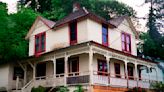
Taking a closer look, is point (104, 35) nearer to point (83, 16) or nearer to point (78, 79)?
point (83, 16)

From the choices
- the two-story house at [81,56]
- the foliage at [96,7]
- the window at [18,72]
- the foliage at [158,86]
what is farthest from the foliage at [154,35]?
the window at [18,72]

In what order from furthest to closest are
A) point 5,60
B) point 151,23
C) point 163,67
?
point 151,23
point 163,67
point 5,60

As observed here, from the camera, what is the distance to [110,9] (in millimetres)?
47625

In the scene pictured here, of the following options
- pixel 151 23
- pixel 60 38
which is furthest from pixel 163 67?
pixel 60 38

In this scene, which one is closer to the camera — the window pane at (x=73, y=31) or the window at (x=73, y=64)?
the window at (x=73, y=64)

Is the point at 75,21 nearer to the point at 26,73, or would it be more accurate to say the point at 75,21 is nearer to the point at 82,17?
the point at 82,17

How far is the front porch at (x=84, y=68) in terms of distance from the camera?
71.7 feet

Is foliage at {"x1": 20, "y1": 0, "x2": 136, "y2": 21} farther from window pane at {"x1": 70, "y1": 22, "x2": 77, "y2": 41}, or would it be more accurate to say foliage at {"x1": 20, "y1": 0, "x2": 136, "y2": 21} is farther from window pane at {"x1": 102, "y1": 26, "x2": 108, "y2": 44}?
window pane at {"x1": 70, "y1": 22, "x2": 77, "y2": 41}

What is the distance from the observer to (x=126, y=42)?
1182 inches

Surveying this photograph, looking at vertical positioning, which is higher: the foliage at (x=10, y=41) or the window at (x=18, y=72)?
the foliage at (x=10, y=41)

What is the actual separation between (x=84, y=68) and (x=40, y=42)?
7310 mm

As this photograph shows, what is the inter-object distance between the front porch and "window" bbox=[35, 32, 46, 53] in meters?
1.71

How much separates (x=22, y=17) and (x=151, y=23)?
22.6 m

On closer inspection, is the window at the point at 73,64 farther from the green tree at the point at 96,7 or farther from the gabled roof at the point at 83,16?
the green tree at the point at 96,7
